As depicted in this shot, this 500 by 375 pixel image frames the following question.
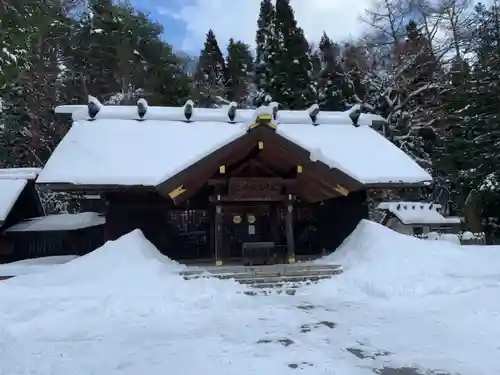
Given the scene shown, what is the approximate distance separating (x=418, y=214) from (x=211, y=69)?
19697 mm

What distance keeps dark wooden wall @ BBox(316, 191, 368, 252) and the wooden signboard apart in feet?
8.25

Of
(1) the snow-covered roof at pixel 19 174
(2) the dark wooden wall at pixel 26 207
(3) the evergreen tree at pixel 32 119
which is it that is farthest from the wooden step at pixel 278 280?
(3) the evergreen tree at pixel 32 119

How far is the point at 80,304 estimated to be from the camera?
23.4ft

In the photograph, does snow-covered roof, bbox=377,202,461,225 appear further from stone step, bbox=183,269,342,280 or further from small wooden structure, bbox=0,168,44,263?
small wooden structure, bbox=0,168,44,263

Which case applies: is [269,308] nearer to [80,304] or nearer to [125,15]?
[80,304]

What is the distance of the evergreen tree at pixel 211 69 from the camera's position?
30266mm

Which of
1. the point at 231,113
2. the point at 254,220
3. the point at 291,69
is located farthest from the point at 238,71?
the point at 254,220

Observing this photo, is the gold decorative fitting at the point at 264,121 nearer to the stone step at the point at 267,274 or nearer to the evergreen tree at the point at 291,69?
the stone step at the point at 267,274

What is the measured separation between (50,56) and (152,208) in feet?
53.9

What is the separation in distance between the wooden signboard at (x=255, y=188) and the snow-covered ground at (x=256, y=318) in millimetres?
2437

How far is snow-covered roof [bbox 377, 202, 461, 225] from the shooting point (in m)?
20.3

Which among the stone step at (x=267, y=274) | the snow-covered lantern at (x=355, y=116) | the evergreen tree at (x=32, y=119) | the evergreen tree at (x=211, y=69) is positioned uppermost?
the evergreen tree at (x=211, y=69)

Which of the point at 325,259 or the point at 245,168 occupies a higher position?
the point at 245,168

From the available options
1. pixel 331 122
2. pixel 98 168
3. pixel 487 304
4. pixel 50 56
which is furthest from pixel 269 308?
pixel 50 56
